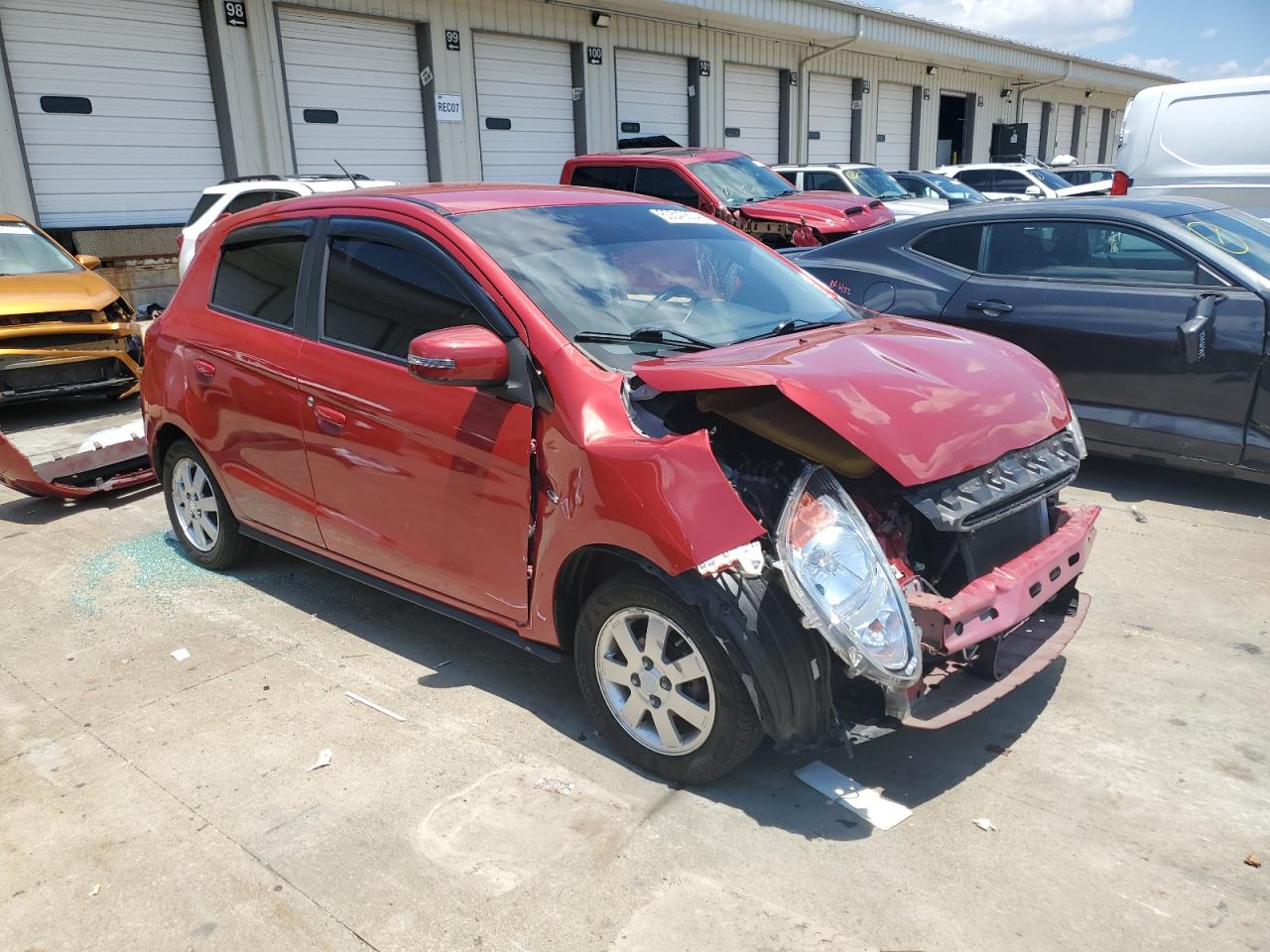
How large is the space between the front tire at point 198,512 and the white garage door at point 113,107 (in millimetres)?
9132

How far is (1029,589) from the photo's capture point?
2.95 metres

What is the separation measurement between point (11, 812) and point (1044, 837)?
3.14m

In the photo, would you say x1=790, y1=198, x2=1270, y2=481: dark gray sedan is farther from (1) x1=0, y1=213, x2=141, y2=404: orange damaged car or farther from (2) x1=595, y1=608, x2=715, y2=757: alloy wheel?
(1) x1=0, y1=213, x2=141, y2=404: orange damaged car

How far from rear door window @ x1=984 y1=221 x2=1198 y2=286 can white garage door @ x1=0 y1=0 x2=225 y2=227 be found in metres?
11.3

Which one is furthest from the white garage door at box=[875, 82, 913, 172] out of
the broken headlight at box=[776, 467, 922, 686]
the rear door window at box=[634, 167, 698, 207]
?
the broken headlight at box=[776, 467, 922, 686]

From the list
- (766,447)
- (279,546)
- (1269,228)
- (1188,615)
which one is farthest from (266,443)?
(1269,228)

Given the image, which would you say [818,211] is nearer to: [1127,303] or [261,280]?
[1127,303]

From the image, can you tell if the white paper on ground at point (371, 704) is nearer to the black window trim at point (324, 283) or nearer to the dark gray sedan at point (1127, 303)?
the black window trim at point (324, 283)

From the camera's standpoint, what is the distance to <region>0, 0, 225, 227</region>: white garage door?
38.7 ft

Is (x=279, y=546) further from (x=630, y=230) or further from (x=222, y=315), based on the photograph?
(x=630, y=230)

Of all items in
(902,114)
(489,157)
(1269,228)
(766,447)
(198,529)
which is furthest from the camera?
(902,114)

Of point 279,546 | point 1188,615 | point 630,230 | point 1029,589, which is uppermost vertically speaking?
point 630,230

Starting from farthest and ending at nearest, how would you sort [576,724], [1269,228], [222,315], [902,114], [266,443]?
1. [902,114]
2. [1269,228]
3. [222,315]
4. [266,443]
5. [576,724]

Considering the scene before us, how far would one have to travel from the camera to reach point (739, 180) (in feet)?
41.0
